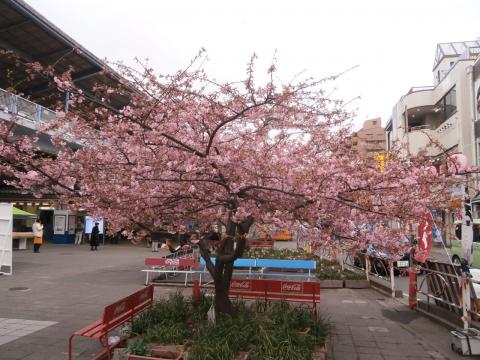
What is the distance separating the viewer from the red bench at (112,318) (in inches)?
224

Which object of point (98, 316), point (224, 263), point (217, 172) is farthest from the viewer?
point (98, 316)

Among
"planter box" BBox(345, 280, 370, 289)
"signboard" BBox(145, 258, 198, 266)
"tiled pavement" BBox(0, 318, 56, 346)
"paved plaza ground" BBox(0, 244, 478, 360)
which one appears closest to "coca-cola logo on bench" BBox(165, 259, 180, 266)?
"signboard" BBox(145, 258, 198, 266)

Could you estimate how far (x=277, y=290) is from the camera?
8.03 m

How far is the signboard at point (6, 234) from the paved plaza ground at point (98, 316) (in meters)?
0.56

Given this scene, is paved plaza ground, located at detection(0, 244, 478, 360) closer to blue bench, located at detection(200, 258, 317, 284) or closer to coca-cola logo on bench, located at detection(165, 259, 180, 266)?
coca-cola logo on bench, located at detection(165, 259, 180, 266)

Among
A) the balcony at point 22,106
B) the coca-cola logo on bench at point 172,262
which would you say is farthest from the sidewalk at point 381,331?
the balcony at point 22,106

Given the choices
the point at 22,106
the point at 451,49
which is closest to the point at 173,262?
the point at 22,106

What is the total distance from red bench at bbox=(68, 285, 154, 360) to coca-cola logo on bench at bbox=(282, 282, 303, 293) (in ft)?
8.46

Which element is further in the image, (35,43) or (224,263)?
(35,43)

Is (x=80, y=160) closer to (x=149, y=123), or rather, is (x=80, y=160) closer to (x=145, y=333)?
(x=149, y=123)

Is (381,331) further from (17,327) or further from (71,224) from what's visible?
(71,224)

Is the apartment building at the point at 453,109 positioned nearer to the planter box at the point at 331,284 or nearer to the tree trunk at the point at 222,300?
the planter box at the point at 331,284

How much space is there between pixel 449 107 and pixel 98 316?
31681mm

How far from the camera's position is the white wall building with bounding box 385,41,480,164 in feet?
90.6
